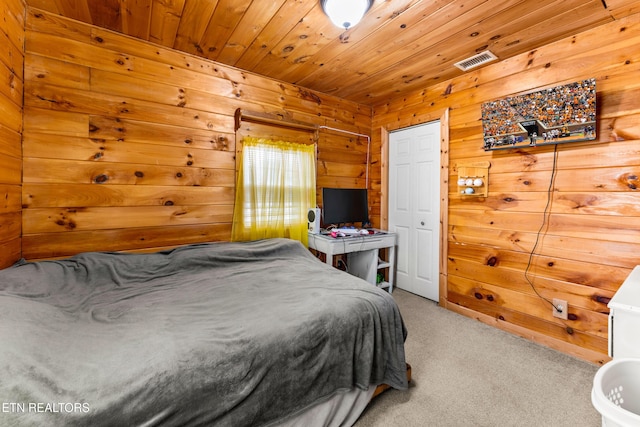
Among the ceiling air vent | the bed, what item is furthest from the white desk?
the ceiling air vent

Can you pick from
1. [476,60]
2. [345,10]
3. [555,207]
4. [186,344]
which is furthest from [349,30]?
[186,344]

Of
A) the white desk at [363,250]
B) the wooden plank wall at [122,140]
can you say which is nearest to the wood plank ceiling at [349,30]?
the wooden plank wall at [122,140]

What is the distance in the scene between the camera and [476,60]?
8.32 ft

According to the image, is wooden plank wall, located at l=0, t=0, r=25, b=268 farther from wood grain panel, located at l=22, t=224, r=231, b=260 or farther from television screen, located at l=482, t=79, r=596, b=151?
television screen, located at l=482, t=79, r=596, b=151

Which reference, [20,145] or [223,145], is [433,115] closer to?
[223,145]

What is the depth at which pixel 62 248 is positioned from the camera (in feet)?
6.80

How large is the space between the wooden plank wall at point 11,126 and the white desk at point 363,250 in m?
2.28

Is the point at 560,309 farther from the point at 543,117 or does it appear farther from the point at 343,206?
the point at 343,206

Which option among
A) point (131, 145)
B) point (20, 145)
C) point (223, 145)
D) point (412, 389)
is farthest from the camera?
point (223, 145)

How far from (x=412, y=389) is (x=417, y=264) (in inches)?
70.8

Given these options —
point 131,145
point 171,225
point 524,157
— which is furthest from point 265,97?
point 524,157

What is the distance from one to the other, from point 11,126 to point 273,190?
189cm

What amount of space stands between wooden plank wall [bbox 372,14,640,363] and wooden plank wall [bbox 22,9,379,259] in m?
2.27

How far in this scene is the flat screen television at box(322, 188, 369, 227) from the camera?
3.17 meters
